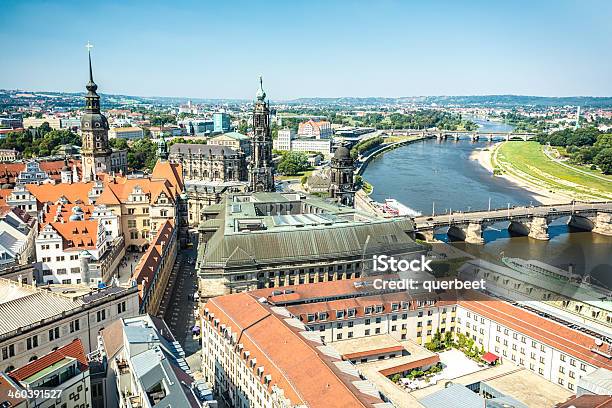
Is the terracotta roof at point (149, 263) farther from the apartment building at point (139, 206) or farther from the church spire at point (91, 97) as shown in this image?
the church spire at point (91, 97)

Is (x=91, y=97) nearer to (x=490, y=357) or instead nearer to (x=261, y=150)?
(x=261, y=150)

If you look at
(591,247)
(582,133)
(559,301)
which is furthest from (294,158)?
(559,301)

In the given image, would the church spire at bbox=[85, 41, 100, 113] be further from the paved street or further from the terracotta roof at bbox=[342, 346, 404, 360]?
the terracotta roof at bbox=[342, 346, 404, 360]

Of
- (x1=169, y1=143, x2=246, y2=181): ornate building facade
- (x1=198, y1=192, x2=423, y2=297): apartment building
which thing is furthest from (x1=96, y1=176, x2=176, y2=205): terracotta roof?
(x1=169, y1=143, x2=246, y2=181): ornate building facade

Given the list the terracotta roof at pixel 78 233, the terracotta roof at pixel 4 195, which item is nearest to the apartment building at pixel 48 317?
the terracotta roof at pixel 78 233

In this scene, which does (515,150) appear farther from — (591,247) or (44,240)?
(44,240)
